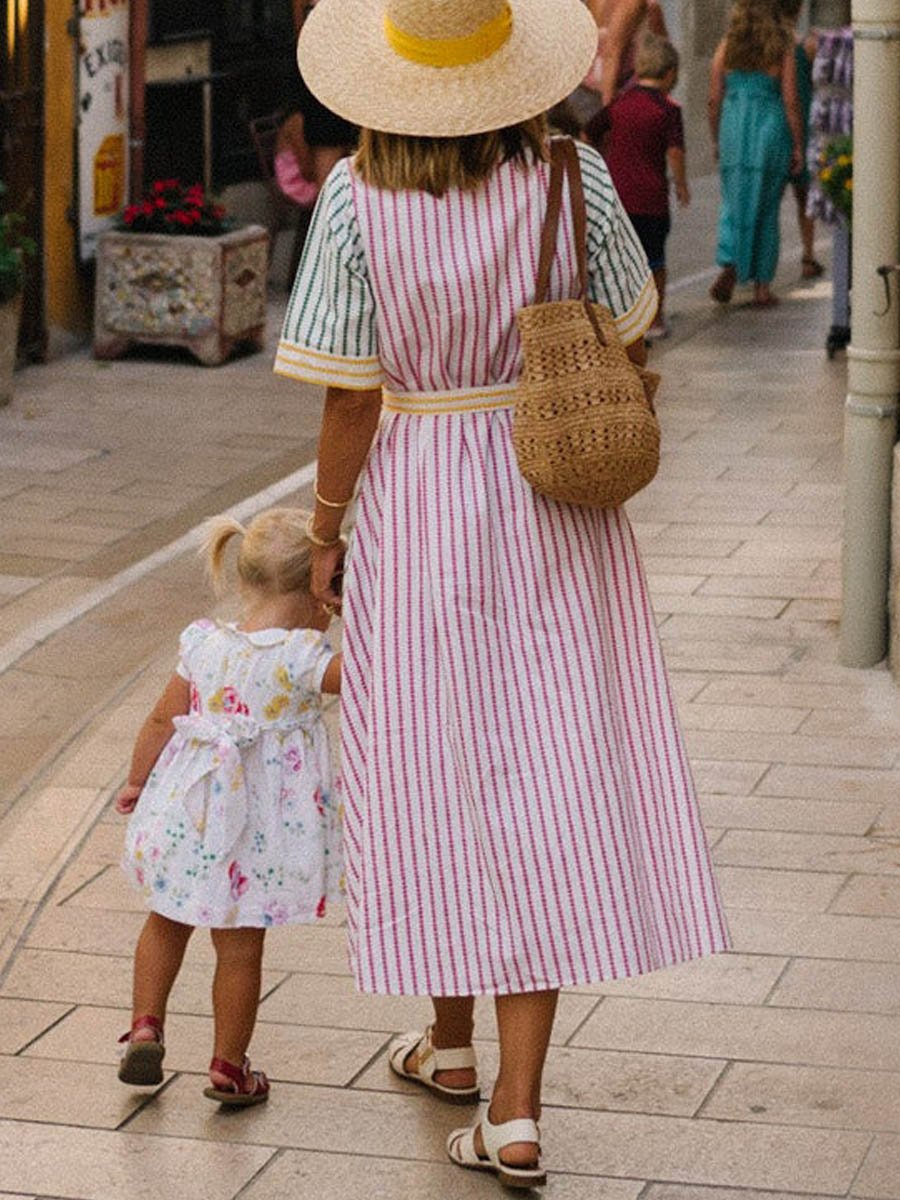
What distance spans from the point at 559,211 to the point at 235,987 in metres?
1.37

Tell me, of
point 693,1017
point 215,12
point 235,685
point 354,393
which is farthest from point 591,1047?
point 215,12

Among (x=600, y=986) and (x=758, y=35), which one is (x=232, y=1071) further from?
(x=758, y=35)

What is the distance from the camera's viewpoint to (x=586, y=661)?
4.06m

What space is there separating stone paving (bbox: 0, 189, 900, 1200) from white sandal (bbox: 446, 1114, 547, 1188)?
0.04m

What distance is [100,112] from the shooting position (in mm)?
12578

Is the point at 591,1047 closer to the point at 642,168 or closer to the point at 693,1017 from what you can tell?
the point at 693,1017

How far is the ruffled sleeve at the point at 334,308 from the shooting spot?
3.96 metres

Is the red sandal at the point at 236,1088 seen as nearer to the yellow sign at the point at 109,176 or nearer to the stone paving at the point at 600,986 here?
the stone paving at the point at 600,986

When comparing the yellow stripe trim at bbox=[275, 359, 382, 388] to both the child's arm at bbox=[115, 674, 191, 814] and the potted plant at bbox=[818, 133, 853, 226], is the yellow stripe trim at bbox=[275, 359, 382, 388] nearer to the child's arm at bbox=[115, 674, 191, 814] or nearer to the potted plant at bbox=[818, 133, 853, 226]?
the child's arm at bbox=[115, 674, 191, 814]

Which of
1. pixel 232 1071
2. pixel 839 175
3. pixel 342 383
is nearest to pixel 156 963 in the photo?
pixel 232 1071

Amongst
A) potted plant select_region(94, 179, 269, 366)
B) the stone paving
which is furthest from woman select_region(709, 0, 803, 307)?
the stone paving

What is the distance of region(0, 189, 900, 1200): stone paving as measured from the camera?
13.5ft

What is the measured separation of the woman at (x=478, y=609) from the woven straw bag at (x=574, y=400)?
0.04 metres

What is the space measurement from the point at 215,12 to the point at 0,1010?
11487 millimetres
